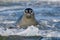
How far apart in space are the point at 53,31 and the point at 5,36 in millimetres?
1555

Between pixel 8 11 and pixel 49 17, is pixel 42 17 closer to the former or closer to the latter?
pixel 49 17

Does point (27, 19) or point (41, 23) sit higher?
point (27, 19)

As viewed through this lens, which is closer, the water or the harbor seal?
the water

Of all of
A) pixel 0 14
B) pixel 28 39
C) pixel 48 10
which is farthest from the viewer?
pixel 48 10

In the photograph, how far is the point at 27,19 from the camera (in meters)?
11.2

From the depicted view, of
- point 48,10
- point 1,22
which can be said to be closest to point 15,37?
point 1,22

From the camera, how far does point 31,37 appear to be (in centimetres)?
902

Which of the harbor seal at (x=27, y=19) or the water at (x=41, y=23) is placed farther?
the harbor seal at (x=27, y=19)

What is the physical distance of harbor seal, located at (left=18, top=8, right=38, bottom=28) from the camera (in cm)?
1087

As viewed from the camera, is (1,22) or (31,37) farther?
(1,22)

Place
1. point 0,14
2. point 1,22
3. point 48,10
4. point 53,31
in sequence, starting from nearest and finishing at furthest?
point 53,31 < point 1,22 < point 0,14 < point 48,10

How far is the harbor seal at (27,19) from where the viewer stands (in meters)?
10.9

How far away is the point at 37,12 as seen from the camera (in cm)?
1437

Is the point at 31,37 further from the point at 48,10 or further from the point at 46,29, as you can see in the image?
the point at 48,10
